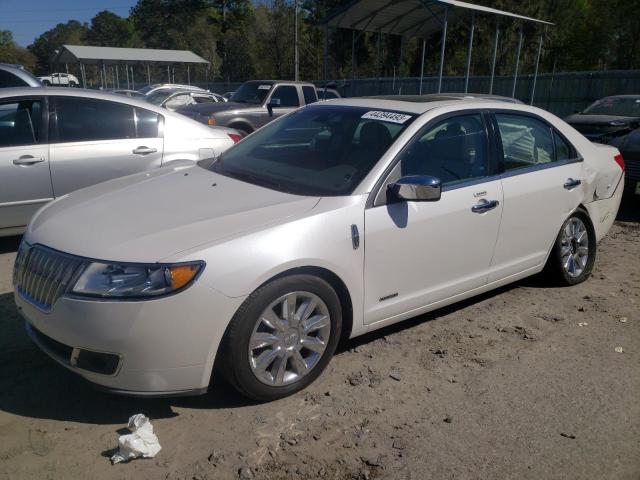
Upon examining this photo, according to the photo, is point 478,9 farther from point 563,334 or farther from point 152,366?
point 152,366

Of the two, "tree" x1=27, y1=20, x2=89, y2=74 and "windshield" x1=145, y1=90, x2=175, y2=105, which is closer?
"windshield" x1=145, y1=90, x2=175, y2=105

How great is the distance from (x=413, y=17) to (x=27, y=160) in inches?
665

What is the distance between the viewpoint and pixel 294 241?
2896mm

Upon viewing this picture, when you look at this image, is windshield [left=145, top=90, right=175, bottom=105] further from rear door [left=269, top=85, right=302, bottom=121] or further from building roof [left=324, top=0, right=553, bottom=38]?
rear door [left=269, top=85, right=302, bottom=121]

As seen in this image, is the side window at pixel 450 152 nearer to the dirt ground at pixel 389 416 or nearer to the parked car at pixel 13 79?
the dirt ground at pixel 389 416

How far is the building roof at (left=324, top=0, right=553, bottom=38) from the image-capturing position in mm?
16089

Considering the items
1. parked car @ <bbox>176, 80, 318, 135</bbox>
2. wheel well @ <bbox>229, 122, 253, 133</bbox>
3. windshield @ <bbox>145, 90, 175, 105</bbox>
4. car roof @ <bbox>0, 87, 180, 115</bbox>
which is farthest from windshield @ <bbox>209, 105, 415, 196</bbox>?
windshield @ <bbox>145, 90, 175, 105</bbox>

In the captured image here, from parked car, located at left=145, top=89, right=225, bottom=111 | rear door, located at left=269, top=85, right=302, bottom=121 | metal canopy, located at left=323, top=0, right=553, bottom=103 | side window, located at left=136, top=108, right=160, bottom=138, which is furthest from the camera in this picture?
parked car, located at left=145, top=89, right=225, bottom=111

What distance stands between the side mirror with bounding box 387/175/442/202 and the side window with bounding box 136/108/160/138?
3556mm

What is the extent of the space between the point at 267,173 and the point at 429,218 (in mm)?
1088

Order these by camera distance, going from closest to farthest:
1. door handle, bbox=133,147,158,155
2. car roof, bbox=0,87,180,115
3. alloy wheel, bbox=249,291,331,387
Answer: alloy wheel, bbox=249,291,331,387 → car roof, bbox=0,87,180,115 → door handle, bbox=133,147,158,155

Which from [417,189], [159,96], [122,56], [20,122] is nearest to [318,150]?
[417,189]

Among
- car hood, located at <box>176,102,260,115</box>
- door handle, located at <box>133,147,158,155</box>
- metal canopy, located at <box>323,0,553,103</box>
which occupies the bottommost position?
car hood, located at <box>176,102,260,115</box>

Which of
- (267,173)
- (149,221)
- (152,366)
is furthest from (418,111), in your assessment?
(152,366)
